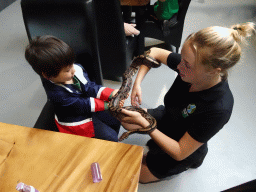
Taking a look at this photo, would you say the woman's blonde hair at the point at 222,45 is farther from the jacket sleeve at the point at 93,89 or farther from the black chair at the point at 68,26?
the jacket sleeve at the point at 93,89

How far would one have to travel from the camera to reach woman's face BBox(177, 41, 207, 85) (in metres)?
0.91

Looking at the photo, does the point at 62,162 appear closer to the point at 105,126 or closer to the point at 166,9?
the point at 105,126

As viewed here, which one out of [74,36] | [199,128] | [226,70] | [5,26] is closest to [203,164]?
[199,128]

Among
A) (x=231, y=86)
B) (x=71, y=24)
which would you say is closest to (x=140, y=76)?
(x=71, y=24)

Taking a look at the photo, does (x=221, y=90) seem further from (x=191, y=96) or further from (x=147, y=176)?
(x=147, y=176)

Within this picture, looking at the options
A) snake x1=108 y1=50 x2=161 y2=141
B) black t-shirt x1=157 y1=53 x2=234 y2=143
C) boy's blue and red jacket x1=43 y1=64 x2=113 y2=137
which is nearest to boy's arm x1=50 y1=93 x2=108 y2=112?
boy's blue and red jacket x1=43 y1=64 x2=113 y2=137

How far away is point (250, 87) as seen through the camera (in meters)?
2.16

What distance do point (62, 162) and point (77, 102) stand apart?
0.47m

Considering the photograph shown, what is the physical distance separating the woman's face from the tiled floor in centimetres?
23

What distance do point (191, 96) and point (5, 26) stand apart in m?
3.14

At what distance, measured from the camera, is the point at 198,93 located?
1008mm

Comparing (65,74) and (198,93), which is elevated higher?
(65,74)

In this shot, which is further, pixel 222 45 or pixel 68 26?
pixel 68 26

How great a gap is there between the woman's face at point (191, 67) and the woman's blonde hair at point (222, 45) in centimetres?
4
